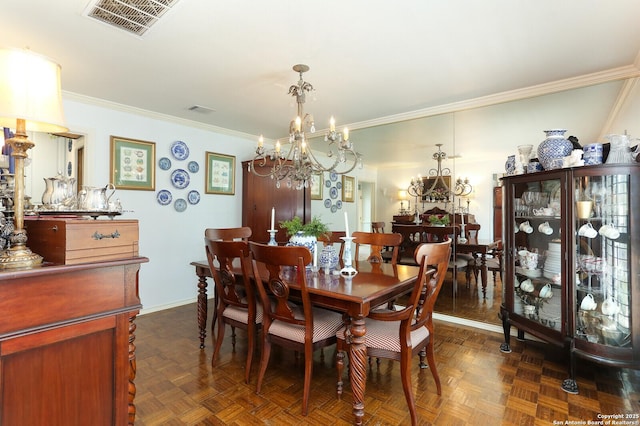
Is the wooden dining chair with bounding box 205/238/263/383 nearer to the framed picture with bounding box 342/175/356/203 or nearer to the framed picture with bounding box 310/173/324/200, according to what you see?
the framed picture with bounding box 342/175/356/203

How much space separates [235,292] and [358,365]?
1.05 m

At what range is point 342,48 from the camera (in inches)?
86.4

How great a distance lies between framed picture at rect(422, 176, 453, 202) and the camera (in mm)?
3459

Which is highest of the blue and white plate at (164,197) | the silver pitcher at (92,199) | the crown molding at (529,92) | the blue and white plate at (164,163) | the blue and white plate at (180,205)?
the crown molding at (529,92)

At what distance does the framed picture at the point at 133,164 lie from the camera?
11.2 feet

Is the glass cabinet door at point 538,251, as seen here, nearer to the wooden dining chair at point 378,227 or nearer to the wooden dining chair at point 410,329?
the wooden dining chair at point 410,329

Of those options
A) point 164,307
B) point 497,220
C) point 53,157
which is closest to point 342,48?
point 497,220

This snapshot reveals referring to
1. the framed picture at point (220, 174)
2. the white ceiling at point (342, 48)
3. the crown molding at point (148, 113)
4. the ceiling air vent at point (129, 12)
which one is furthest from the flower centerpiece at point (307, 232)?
the crown molding at point (148, 113)

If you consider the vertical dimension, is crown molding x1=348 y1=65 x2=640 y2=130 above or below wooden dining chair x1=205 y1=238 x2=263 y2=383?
above

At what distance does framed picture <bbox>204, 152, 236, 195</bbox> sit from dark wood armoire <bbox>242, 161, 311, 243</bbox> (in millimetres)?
165

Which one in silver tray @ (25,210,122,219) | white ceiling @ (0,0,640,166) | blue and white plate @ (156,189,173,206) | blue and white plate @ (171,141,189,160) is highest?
white ceiling @ (0,0,640,166)

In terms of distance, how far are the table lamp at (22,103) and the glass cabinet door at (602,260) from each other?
2.81m

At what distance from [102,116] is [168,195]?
1.04m

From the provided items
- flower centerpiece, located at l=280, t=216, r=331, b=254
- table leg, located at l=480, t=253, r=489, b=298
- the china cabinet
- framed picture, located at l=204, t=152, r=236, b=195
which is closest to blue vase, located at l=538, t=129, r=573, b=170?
the china cabinet
